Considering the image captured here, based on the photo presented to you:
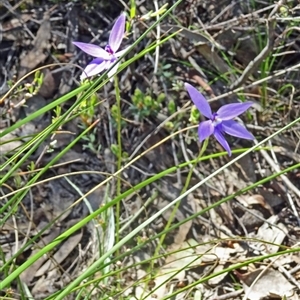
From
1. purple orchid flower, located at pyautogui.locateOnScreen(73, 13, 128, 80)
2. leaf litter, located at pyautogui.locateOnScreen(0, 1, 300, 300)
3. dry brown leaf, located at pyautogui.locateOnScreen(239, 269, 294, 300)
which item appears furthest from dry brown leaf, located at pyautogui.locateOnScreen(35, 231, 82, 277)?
purple orchid flower, located at pyautogui.locateOnScreen(73, 13, 128, 80)

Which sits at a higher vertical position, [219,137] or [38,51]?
[38,51]

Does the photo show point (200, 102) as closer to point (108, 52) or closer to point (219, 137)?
point (219, 137)

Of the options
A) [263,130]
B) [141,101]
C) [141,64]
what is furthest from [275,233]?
[141,64]

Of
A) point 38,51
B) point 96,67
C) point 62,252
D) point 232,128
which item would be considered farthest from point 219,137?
point 38,51

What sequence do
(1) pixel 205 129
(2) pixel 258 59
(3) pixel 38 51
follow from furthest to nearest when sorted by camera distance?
1. (3) pixel 38 51
2. (2) pixel 258 59
3. (1) pixel 205 129

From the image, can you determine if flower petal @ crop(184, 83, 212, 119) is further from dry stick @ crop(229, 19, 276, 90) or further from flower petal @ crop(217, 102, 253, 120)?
dry stick @ crop(229, 19, 276, 90)

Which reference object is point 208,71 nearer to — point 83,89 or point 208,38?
point 208,38
